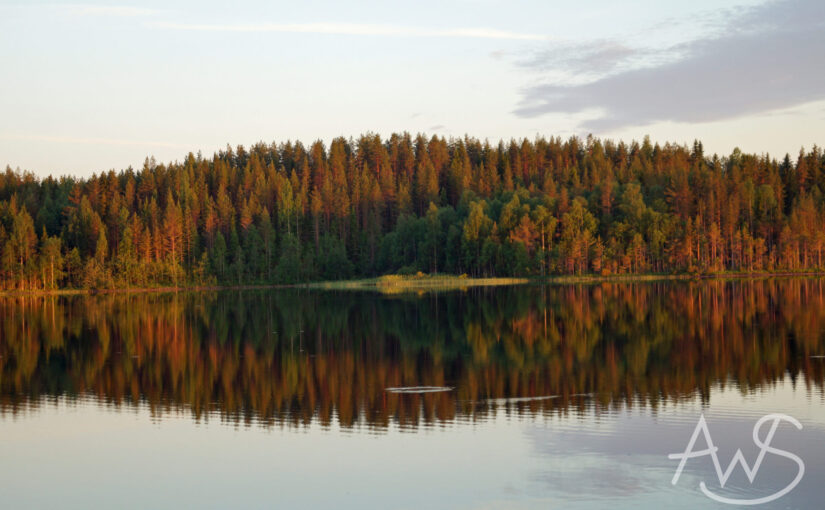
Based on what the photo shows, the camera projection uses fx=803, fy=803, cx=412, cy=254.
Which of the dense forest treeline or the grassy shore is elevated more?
the dense forest treeline

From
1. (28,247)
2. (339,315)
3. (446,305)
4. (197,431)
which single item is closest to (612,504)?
(197,431)

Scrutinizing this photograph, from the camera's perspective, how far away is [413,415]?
23.2 metres

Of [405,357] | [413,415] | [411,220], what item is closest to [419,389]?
[413,415]

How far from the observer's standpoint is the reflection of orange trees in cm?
2591

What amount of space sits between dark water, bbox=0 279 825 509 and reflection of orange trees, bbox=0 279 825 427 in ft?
0.54

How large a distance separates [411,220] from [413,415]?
121 meters

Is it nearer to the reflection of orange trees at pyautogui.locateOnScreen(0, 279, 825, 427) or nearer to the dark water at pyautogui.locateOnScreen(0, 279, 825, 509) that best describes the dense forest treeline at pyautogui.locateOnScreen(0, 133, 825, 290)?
the reflection of orange trees at pyautogui.locateOnScreen(0, 279, 825, 427)

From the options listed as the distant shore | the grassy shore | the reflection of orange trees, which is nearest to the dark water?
the reflection of orange trees

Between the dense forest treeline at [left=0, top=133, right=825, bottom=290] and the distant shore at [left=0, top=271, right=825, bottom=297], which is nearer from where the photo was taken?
the distant shore at [left=0, top=271, right=825, bottom=297]

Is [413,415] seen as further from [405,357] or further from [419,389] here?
[405,357]

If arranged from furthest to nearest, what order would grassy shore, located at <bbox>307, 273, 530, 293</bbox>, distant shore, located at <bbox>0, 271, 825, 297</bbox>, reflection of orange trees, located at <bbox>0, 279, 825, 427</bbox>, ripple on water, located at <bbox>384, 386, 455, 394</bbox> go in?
grassy shore, located at <bbox>307, 273, 530, 293</bbox> < distant shore, located at <bbox>0, 271, 825, 297</bbox> < ripple on water, located at <bbox>384, 386, 455, 394</bbox> < reflection of orange trees, located at <bbox>0, 279, 825, 427</bbox>

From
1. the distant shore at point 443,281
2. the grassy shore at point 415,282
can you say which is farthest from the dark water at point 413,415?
the grassy shore at point 415,282

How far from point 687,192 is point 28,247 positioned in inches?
4268

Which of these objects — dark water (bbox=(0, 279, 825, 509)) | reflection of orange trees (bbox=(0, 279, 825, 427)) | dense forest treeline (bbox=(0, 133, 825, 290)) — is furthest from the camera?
dense forest treeline (bbox=(0, 133, 825, 290))
